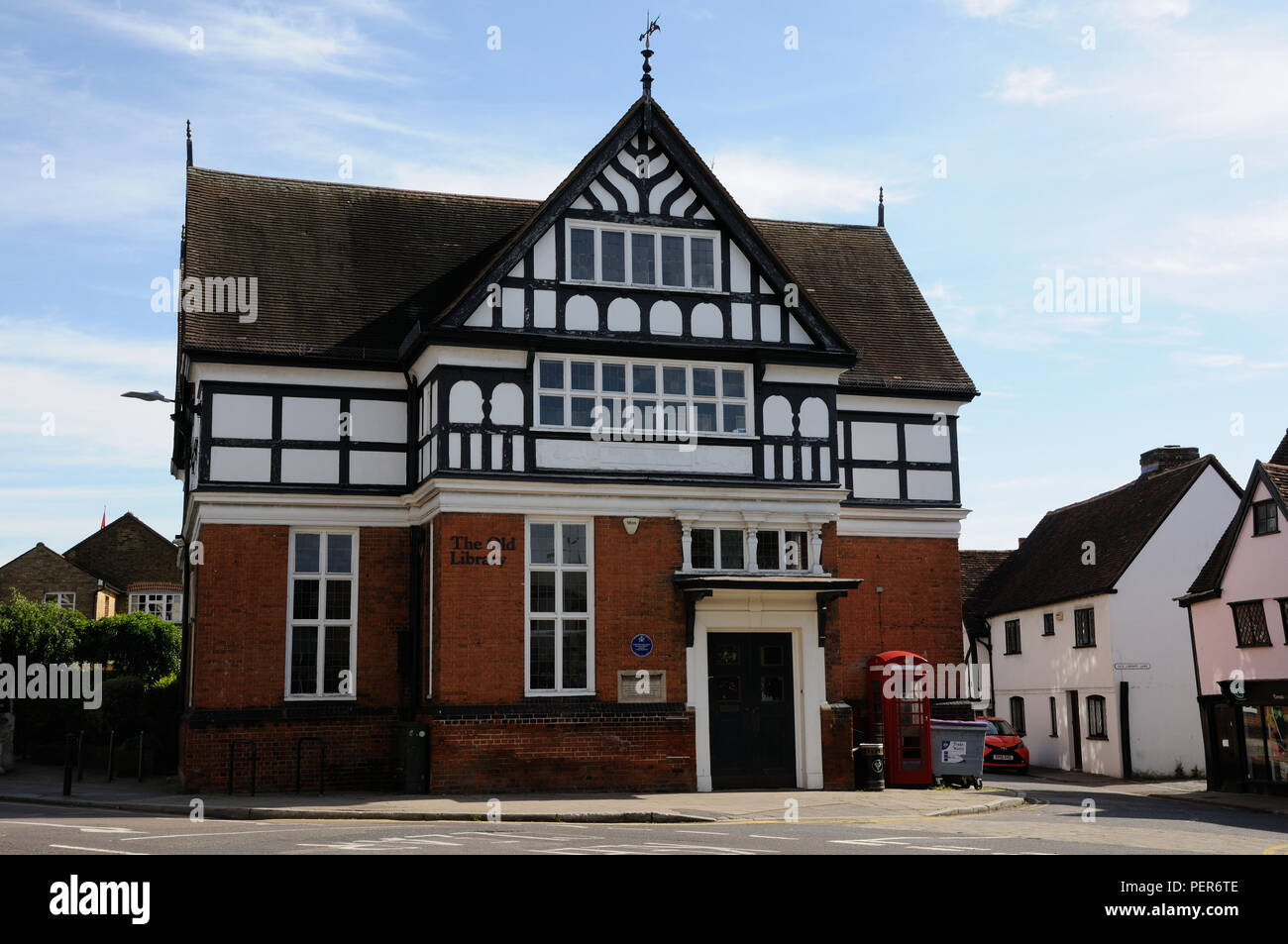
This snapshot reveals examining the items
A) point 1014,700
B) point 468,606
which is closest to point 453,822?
point 468,606

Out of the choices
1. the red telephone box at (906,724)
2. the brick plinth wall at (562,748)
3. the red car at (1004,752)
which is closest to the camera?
the brick plinth wall at (562,748)

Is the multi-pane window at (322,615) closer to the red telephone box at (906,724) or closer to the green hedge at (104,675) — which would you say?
the green hedge at (104,675)

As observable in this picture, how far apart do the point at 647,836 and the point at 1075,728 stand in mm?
25609

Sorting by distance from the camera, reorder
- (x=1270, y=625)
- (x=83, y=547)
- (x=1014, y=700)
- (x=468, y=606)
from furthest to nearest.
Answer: (x=83, y=547)
(x=1014, y=700)
(x=1270, y=625)
(x=468, y=606)

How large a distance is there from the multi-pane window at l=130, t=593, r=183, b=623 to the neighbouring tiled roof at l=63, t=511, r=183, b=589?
930 mm

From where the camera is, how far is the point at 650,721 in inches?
950

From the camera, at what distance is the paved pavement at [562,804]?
2002 cm

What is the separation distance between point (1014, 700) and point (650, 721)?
22714mm

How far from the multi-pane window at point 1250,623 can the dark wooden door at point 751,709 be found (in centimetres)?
1116

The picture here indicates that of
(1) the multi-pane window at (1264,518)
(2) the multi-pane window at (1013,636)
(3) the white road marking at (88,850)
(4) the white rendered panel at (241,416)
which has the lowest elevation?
(3) the white road marking at (88,850)

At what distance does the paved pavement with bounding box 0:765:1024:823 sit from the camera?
20.0m

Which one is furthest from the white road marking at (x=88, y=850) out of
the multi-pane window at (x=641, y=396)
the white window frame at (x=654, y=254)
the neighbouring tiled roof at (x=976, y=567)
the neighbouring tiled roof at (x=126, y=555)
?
the neighbouring tiled roof at (x=126, y=555)

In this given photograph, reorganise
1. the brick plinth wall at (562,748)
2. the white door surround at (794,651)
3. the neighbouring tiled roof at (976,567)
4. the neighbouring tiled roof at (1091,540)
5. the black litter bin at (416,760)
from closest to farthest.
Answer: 1. the brick plinth wall at (562,748)
2. the black litter bin at (416,760)
3. the white door surround at (794,651)
4. the neighbouring tiled roof at (1091,540)
5. the neighbouring tiled roof at (976,567)
